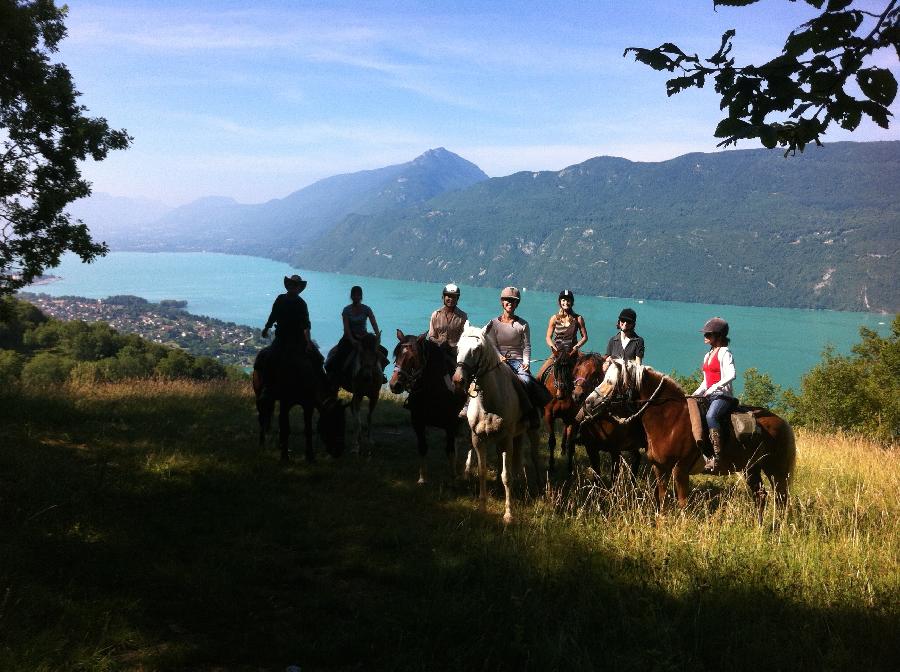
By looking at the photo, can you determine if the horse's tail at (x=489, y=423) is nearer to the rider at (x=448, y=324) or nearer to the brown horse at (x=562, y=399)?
the rider at (x=448, y=324)

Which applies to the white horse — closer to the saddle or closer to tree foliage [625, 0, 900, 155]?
the saddle

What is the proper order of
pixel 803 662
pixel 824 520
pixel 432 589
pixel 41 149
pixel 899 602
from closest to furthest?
pixel 803 662 → pixel 899 602 → pixel 432 589 → pixel 824 520 → pixel 41 149

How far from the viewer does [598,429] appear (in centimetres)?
847

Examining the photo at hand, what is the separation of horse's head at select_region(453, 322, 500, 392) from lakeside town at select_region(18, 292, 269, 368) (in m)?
84.1

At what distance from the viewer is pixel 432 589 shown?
5113 millimetres

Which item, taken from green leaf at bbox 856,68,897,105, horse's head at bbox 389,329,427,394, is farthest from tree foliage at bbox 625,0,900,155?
horse's head at bbox 389,329,427,394

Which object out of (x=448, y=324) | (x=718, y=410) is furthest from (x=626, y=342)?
(x=448, y=324)

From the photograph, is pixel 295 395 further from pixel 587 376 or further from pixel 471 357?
pixel 587 376

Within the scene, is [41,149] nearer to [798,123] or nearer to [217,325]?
[798,123]

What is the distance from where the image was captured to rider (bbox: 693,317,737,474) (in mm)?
7047

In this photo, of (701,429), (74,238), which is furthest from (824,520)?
(74,238)

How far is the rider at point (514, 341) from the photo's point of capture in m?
8.65

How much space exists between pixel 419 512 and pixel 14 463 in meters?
5.57

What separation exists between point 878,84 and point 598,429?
254 inches
